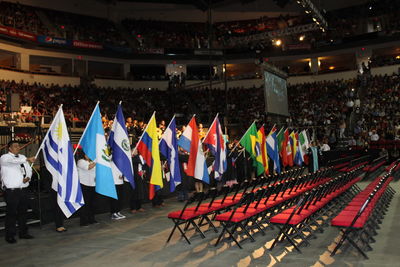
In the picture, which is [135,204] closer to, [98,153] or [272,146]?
[98,153]

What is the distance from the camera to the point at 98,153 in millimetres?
7562

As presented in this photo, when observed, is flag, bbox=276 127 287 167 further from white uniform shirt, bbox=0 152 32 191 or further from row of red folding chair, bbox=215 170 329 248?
white uniform shirt, bbox=0 152 32 191

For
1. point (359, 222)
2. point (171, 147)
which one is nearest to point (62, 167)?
point (171, 147)

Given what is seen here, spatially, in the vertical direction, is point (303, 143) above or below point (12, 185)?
above

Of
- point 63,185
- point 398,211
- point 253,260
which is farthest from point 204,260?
point 398,211

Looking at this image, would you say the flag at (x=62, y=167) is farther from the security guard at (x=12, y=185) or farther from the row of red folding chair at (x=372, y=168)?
the row of red folding chair at (x=372, y=168)

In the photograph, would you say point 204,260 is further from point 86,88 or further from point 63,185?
point 86,88

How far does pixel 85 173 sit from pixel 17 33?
22066mm

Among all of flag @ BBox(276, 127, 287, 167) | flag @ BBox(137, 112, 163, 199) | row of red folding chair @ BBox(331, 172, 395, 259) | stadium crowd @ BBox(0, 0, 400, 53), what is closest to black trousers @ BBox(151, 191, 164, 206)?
flag @ BBox(137, 112, 163, 199)

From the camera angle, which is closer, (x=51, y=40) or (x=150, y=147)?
(x=150, y=147)

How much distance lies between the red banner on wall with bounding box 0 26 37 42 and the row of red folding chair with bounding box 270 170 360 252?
23.8 m

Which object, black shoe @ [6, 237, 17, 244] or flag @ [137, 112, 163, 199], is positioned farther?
flag @ [137, 112, 163, 199]

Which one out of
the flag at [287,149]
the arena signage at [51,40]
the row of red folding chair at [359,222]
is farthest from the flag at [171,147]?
the arena signage at [51,40]

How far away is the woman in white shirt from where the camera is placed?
28.0 ft
